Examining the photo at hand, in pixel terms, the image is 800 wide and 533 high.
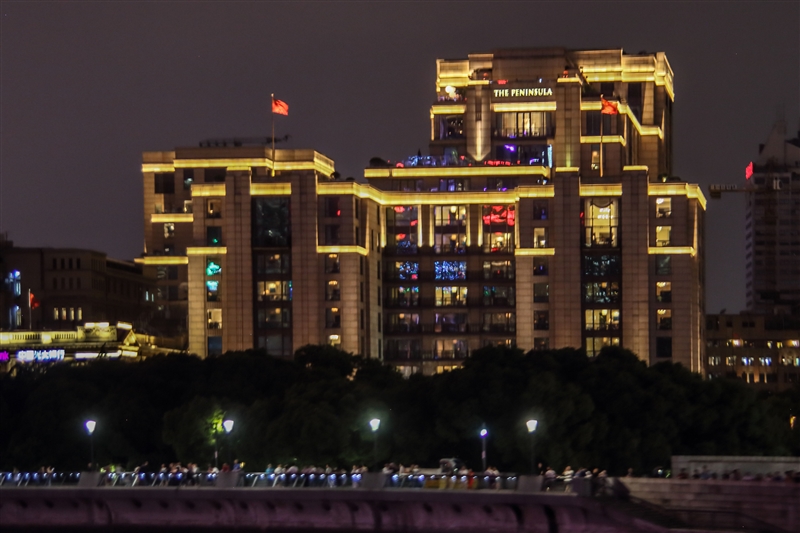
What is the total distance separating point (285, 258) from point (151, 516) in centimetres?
8624

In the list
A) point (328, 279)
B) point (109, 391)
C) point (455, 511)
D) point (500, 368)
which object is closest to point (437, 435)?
point (500, 368)

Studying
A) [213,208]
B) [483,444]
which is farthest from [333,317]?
[483,444]

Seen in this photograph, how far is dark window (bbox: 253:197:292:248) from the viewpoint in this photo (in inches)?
7352

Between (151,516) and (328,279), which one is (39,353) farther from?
(151,516)

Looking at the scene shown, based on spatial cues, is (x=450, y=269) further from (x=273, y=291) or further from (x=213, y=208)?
(x=213, y=208)

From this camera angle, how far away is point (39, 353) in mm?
176500

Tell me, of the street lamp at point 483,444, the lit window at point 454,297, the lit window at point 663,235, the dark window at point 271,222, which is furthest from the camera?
the lit window at point 454,297

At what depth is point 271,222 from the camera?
188m

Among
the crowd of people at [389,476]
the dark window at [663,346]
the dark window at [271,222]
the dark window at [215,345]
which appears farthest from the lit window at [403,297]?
the crowd of people at [389,476]

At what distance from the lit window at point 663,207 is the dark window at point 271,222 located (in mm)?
38726

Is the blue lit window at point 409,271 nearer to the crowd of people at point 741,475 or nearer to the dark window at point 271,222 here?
the dark window at point 271,222

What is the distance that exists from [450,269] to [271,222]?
70.6 ft

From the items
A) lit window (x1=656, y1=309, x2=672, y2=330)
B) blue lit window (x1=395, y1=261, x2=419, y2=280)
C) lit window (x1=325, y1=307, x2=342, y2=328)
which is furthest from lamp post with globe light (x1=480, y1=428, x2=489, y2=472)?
blue lit window (x1=395, y1=261, x2=419, y2=280)

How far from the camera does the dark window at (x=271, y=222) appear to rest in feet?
613
